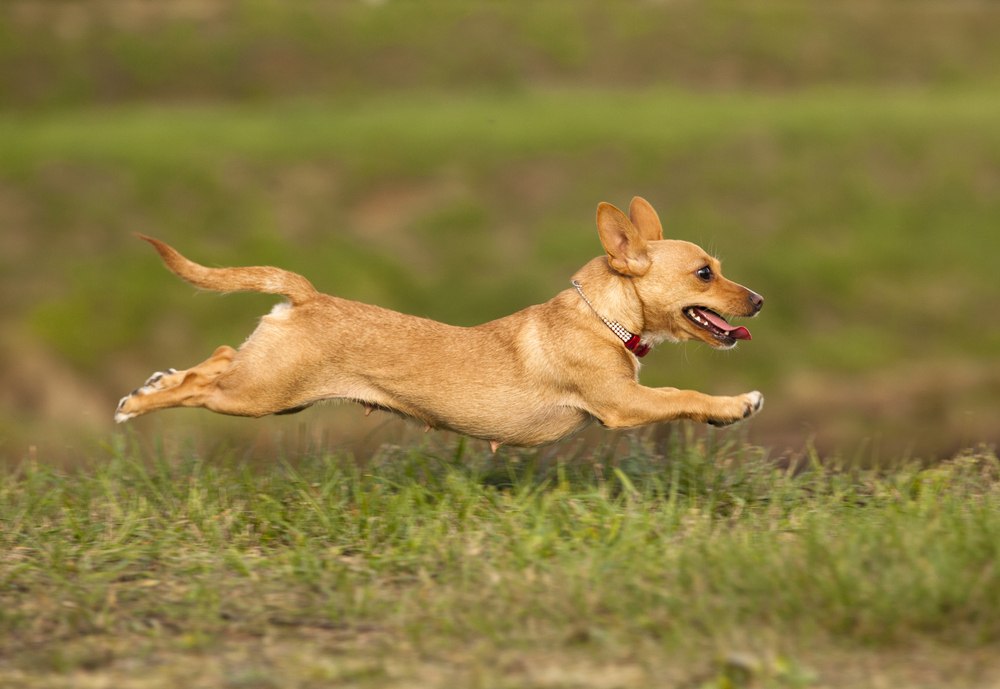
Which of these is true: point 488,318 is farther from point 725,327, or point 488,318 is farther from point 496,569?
point 496,569

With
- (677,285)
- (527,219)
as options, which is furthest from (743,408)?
(527,219)

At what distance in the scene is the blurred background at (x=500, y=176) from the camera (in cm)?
1667

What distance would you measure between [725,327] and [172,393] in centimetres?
295

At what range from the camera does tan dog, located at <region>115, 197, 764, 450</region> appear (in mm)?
7496

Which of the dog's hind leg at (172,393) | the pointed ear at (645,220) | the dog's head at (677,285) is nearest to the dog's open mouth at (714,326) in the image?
the dog's head at (677,285)

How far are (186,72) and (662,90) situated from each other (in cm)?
764

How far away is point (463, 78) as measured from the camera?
78.1 feet

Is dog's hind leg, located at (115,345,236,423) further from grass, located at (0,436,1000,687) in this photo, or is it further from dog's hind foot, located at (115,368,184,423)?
grass, located at (0,436,1000,687)

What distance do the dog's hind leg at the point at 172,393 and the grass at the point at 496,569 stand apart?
0.37 metres

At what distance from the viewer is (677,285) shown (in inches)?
295

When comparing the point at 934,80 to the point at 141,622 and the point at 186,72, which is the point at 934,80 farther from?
the point at 141,622

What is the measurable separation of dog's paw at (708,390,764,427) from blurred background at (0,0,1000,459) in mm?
4882

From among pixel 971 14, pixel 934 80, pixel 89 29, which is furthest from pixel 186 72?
pixel 971 14

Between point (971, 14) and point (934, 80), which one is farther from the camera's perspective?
point (971, 14)
